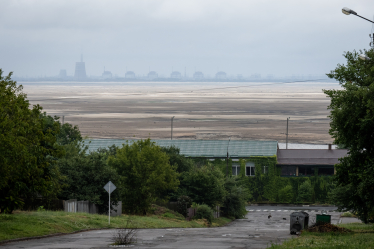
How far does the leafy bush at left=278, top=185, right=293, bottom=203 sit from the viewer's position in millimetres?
73375

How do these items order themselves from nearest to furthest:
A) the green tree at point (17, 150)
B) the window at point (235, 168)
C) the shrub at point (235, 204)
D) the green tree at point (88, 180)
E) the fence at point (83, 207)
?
the green tree at point (17, 150) < the fence at point (83, 207) < the green tree at point (88, 180) < the shrub at point (235, 204) < the window at point (235, 168)

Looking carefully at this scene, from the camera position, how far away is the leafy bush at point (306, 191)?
72.6 metres

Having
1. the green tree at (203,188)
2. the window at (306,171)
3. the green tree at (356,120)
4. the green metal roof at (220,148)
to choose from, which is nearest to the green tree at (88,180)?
the green tree at (203,188)

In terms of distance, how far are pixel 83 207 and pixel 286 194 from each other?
141 ft

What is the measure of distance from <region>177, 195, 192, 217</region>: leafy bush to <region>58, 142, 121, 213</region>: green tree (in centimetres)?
1087

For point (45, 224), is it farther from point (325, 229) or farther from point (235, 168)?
point (235, 168)

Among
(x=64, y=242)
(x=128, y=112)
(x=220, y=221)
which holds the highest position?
(x=128, y=112)

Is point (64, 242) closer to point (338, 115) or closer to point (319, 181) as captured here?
point (338, 115)

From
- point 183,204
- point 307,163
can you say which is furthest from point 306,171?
point 183,204

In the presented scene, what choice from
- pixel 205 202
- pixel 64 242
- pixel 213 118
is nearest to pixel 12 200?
pixel 64 242

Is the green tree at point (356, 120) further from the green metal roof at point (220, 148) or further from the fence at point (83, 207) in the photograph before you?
the green metal roof at point (220, 148)

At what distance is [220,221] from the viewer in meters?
54.1

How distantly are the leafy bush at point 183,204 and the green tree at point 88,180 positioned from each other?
35.7 feet

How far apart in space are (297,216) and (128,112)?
130 meters
